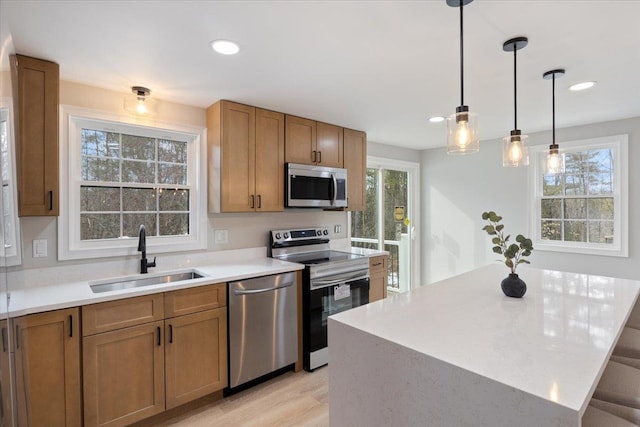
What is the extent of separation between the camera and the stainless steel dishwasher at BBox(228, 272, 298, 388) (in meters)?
2.46

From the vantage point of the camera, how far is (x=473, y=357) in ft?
3.53

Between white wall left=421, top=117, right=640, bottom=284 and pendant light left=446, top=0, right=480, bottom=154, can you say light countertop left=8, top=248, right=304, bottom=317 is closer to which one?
pendant light left=446, top=0, right=480, bottom=154

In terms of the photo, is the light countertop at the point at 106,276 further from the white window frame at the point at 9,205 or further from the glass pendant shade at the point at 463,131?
the glass pendant shade at the point at 463,131

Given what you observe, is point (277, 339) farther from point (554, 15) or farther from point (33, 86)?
point (554, 15)

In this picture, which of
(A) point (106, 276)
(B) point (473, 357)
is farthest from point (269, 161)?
(B) point (473, 357)

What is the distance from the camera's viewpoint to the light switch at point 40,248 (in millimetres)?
2186

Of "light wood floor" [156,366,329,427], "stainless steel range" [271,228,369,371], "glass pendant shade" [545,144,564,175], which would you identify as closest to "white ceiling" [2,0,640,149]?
"glass pendant shade" [545,144,564,175]

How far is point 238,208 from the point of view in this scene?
2.86 m

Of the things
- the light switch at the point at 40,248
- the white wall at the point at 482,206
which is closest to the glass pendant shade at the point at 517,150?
the white wall at the point at 482,206

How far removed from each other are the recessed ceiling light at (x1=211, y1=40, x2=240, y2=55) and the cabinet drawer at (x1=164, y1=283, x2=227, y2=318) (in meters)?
1.54

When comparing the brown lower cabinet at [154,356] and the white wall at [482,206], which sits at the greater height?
the white wall at [482,206]

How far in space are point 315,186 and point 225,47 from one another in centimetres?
172

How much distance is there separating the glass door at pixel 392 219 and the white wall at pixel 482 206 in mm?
245

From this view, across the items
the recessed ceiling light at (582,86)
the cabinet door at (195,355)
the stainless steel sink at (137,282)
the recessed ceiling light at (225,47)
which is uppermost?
the recessed ceiling light at (582,86)
